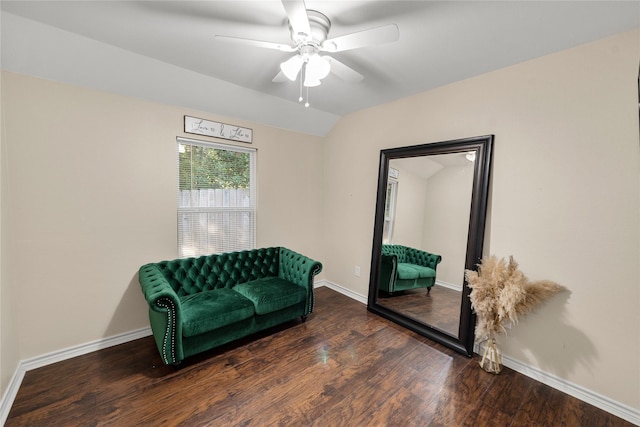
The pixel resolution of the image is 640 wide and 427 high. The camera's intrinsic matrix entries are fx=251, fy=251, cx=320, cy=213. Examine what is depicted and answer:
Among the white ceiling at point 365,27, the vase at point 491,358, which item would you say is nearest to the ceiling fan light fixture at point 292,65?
the white ceiling at point 365,27

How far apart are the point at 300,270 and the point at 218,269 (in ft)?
3.02

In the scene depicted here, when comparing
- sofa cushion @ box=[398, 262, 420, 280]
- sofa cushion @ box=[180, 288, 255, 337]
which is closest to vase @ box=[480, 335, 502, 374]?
sofa cushion @ box=[398, 262, 420, 280]

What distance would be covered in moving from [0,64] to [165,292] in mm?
2028

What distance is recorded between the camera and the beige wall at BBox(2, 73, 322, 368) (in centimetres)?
197

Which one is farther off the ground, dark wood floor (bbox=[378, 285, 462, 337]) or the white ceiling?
the white ceiling

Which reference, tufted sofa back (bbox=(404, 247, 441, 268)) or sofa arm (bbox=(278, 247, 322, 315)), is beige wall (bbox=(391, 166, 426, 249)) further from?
sofa arm (bbox=(278, 247, 322, 315))

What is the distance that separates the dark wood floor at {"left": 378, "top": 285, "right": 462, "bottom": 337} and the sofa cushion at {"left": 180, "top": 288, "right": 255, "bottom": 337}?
172cm

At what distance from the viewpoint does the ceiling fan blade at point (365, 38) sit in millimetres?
1350

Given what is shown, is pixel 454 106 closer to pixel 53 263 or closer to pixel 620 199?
pixel 620 199

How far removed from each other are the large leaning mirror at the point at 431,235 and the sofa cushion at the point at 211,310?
1.65 meters

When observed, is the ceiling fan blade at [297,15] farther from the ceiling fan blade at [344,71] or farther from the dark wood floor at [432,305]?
the dark wood floor at [432,305]

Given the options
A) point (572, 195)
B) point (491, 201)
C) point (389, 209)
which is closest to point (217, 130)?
point (389, 209)

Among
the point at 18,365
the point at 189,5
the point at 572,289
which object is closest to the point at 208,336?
the point at 18,365

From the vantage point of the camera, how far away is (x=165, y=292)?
1906 millimetres
